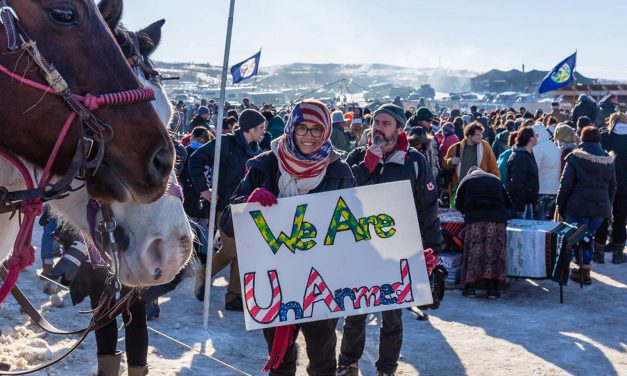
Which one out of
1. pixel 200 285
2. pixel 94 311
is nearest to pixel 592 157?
pixel 200 285

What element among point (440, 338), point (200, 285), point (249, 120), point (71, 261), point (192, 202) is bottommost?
point (440, 338)

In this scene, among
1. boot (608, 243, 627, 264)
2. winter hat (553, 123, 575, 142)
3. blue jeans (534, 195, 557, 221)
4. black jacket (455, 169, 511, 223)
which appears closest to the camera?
black jacket (455, 169, 511, 223)

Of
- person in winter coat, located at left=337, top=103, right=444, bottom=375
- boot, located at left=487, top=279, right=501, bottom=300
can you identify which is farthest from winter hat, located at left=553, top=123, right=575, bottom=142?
person in winter coat, located at left=337, top=103, right=444, bottom=375

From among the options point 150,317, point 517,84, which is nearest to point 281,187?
point 150,317

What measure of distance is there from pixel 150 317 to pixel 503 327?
3741 mm

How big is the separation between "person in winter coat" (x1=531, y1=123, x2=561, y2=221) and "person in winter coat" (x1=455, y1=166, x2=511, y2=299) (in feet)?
8.27

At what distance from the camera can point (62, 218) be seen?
2.77m

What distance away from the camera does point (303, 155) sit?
173 inches

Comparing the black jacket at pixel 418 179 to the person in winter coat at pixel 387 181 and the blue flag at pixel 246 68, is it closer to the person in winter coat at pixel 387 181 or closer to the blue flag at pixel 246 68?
the person in winter coat at pixel 387 181

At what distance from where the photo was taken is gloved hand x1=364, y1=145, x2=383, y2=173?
553 cm

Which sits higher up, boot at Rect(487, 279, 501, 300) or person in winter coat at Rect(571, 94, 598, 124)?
person in winter coat at Rect(571, 94, 598, 124)

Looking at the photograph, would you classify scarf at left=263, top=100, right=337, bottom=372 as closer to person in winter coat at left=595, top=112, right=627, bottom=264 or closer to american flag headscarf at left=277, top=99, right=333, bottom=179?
american flag headscarf at left=277, top=99, right=333, bottom=179

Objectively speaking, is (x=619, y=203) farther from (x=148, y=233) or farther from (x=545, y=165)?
(x=148, y=233)

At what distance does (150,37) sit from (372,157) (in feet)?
7.99
